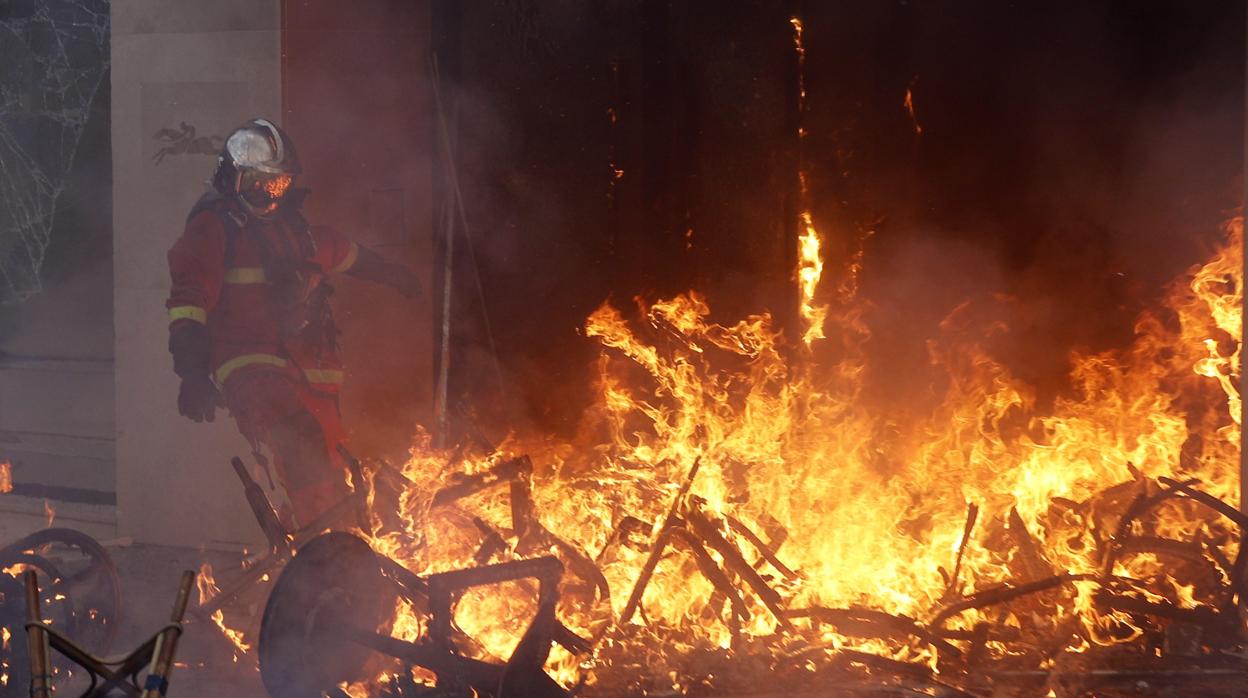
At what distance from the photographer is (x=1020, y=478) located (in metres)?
5.99

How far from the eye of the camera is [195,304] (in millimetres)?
5648

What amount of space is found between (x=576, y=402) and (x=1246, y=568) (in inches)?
148

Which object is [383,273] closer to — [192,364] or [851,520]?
[192,364]

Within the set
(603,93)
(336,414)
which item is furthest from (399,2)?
(336,414)

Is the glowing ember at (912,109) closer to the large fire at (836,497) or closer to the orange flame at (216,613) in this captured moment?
the large fire at (836,497)

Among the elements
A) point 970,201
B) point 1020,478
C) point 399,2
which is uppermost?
point 399,2

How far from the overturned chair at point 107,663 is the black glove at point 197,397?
123 inches

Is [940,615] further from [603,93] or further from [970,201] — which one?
[603,93]

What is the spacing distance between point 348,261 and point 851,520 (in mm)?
3317

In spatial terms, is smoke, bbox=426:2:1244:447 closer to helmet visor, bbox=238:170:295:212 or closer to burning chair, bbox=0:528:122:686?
helmet visor, bbox=238:170:295:212

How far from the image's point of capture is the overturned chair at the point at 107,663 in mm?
2449

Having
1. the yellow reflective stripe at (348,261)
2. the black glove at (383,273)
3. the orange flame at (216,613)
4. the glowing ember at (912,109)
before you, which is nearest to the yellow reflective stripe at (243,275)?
the yellow reflective stripe at (348,261)

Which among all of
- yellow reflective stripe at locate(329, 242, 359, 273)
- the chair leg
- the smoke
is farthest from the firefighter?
the chair leg

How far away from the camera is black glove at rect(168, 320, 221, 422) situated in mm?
5586
